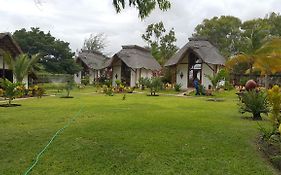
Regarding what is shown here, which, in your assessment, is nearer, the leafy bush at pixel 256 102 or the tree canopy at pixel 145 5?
the tree canopy at pixel 145 5

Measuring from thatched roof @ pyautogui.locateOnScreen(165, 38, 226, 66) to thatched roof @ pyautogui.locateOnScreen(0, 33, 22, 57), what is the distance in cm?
1492

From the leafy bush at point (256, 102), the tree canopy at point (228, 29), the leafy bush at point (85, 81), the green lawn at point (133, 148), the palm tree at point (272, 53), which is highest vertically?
the tree canopy at point (228, 29)

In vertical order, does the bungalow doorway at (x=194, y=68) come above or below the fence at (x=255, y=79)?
above

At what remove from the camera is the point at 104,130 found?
834cm

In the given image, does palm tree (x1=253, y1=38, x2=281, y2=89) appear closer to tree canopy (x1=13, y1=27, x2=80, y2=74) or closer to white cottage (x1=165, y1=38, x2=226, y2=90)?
white cottage (x1=165, y1=38, x2=226, y2=90)

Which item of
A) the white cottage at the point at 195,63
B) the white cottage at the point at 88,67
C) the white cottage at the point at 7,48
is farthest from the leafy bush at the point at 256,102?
the white cottage at the point at 88,67

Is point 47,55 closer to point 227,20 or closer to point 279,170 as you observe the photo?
point 227,20

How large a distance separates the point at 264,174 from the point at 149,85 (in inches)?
766

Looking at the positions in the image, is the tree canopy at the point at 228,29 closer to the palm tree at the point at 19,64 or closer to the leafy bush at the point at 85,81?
the leafy bush at the point at 85,81

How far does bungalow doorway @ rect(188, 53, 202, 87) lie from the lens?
32656 mm

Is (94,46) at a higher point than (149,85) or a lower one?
higher

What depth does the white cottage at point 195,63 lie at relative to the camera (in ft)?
104

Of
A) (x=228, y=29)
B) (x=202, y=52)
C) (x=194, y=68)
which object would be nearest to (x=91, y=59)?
(x=194, y=68)

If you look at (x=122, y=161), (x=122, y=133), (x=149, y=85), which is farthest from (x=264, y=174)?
(x=149, y=85)
